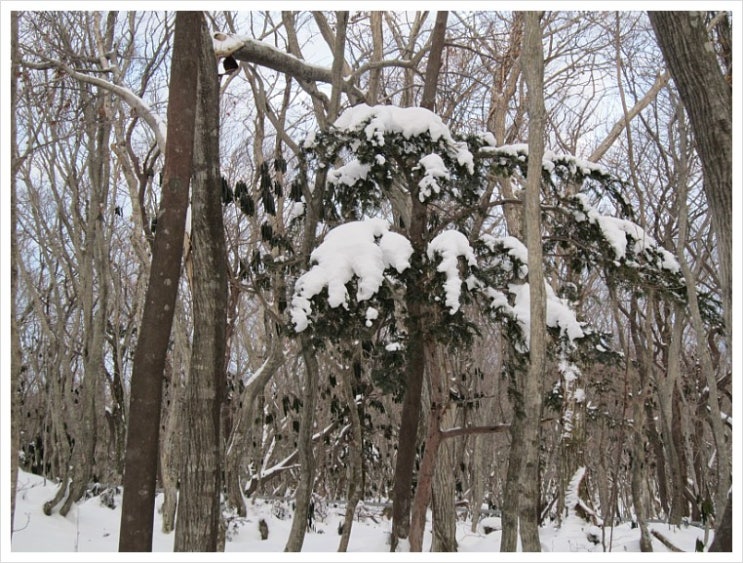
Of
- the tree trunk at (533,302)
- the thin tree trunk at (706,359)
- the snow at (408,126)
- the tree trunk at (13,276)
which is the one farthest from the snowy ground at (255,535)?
the snow at (408,126)

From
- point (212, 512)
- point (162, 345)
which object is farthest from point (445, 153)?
point (212, 512)

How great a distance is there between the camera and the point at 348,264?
492cm

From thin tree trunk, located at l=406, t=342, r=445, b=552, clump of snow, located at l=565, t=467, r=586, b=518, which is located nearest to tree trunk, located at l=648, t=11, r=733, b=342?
thin tree trunk, located at l=406, t=342, r=445, b=552

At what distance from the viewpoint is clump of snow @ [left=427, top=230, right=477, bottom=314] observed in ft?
16.0

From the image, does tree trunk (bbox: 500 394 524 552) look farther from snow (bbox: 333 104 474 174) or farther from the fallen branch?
the fallen branch

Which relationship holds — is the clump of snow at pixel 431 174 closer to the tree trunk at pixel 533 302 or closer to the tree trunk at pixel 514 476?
the tree trunk at pixel 533 302

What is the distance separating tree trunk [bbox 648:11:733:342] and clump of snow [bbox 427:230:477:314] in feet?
5.48

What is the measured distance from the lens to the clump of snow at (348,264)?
15.7 feet

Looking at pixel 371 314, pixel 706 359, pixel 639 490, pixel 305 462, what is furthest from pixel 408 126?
pixel 639 490

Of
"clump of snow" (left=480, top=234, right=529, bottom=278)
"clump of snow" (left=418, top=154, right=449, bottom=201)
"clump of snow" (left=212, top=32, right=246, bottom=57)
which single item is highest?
"clump of snow" (left=212, top=32, right=246, bottom=57)

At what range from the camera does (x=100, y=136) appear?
10.1m

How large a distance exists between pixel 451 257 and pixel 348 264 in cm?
76

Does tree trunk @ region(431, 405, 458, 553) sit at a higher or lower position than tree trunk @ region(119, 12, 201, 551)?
lower

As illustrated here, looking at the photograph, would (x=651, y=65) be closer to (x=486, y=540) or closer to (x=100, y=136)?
(x=486, y=540)
